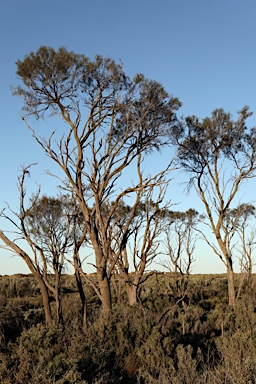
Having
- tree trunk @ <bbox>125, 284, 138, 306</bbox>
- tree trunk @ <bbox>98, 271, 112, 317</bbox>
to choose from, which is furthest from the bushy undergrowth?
tree trunk @ <bbox>125, 284, 138, 306</bbox>

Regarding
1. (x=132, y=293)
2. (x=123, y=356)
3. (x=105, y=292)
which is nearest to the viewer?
(x=123, y=356)

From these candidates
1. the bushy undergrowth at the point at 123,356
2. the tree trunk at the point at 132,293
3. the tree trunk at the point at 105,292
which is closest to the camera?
the bushy undergrowth at the point at 123,356

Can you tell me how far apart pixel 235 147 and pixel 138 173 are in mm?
5999

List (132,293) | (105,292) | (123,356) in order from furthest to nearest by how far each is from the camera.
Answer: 1. (132,293)
2. (105,292)
3. (123,356)

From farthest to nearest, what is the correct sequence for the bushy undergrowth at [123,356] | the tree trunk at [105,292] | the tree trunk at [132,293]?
1. the tree trunk at [132,293]
2. the tree trunk at [105,292]
3. the bushy undergrowth at [123,356]

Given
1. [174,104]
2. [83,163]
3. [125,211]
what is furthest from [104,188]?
[125,211]

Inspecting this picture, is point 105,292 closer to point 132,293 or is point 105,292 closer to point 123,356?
point 132,293

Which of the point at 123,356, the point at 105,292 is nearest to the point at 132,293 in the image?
the point at 105,292

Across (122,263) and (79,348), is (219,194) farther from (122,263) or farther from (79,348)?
(79,348)

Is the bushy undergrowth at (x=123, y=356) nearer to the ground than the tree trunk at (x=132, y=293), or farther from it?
nearer to the ground

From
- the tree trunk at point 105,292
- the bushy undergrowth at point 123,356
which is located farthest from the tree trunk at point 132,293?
the tree trunk at point 105,292

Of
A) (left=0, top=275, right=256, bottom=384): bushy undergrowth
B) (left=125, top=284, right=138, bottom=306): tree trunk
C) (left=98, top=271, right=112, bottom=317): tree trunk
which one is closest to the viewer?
(left=0, top=275, right=256, bottom=384): bushy undergrowth

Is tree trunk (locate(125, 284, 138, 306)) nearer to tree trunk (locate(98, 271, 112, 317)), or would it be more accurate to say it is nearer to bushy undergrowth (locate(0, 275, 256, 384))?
bushy undergrowth (locate(0, 275, 256, 384))

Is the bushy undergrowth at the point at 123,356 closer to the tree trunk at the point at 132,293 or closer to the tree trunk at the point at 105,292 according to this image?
the tree trunk at the point at 105,292
